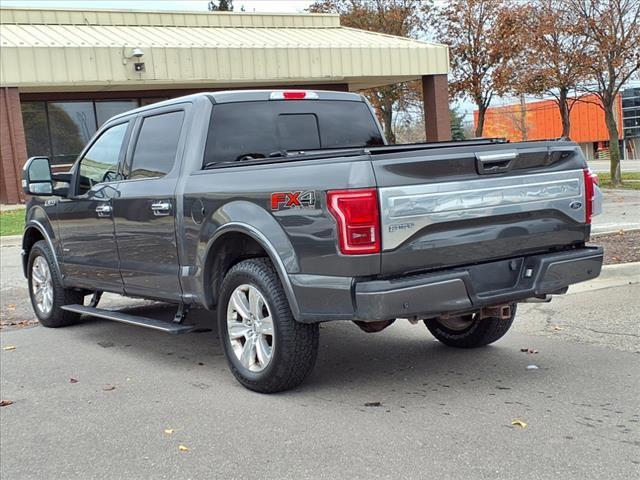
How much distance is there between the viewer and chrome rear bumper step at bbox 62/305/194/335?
17.7ft

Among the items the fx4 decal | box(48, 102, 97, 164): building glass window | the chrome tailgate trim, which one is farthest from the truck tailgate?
box(48, 102, 97, 164): building glass window

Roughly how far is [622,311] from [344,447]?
377 centimetres

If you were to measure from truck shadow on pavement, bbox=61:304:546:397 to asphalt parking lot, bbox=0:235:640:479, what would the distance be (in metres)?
0.02

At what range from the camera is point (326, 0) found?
35.7 metres

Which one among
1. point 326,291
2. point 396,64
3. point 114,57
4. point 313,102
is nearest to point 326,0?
point 396,64

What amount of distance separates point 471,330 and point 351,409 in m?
1.58

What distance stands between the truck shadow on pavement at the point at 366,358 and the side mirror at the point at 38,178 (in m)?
1.46

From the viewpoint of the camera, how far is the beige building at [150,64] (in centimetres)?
2284

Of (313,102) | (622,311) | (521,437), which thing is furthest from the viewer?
(622,311)

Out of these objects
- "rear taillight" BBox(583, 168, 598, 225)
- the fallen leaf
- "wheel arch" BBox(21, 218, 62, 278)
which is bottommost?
the fallen leaf

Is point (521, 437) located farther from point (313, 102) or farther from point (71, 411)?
point (313, 102)

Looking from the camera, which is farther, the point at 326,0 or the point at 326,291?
the point at 326,0

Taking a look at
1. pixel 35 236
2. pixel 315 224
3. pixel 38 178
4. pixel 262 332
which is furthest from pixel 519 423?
pixel 35 236

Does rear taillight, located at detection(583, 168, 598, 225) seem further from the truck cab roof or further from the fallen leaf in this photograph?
the truck cab roof
